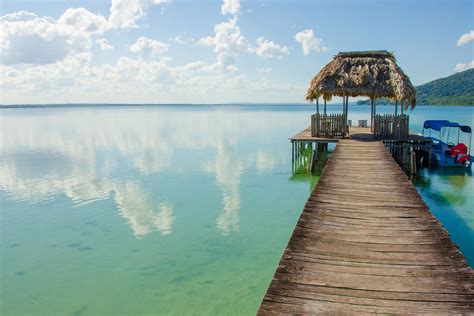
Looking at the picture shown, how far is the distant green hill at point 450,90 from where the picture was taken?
157 meters

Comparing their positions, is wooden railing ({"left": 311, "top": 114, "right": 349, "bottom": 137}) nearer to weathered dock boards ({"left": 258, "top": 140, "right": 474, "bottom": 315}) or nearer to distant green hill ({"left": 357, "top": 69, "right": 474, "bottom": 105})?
weathered dock boards ({"left": 258, "top": 140, "right": 474, "bottom": 315})

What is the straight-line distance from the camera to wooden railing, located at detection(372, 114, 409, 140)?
56.4ft

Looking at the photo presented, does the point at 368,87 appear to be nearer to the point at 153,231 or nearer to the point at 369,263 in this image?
the point at 153,231

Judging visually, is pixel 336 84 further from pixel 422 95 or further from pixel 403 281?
pixel 422 95

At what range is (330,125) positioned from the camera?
17828 millimetres

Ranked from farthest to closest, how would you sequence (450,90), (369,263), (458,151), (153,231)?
(450,90)
(458,151)
(153,231)
(369,263)

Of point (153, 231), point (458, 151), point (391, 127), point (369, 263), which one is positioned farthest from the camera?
point (458, 151)

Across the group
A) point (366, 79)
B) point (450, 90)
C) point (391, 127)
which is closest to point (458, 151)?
point (391, 127)

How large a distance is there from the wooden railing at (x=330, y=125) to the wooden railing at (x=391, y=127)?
4.84ft

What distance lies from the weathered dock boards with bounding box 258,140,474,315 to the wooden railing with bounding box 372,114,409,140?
10.6 metres

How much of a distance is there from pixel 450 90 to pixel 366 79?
180 m

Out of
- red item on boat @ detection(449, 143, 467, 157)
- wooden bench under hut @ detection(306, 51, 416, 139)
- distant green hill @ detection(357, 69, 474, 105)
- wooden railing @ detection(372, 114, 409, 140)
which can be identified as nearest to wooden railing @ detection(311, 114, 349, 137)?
wooden bench under hut @ detection(306, 51, 416, 139)

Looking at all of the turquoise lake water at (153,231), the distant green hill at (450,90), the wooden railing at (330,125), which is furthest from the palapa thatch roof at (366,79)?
the distant green hill at (450,90)

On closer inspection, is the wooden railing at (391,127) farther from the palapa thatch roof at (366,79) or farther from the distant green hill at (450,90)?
the distant green hill at (450,90)
